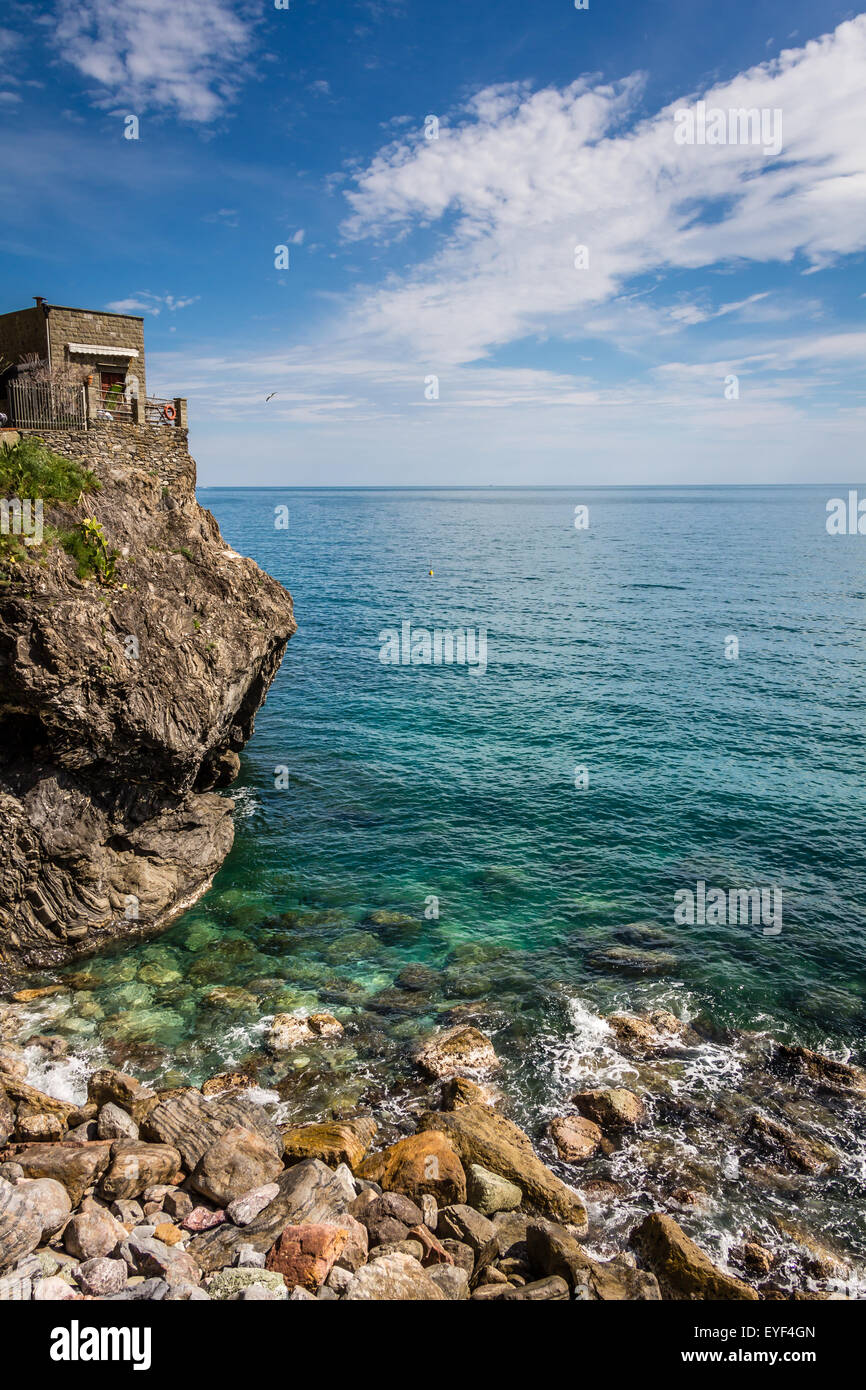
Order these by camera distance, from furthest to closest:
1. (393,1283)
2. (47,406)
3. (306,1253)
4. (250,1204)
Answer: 1. (47,406)
2. (250,1204)
3. (306,1253)
4. (393,1283)

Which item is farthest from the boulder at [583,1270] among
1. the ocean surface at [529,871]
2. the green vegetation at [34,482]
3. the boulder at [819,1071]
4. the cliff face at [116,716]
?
the green vegetation at [34,482]

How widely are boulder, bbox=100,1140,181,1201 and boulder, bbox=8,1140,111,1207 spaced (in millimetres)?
339

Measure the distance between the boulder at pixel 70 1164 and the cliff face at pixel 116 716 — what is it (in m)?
11.5

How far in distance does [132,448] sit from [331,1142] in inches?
1274

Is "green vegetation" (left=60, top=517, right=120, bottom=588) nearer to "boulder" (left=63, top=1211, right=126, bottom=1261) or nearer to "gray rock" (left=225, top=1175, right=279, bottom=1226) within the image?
"boulder" (left=63, top=1211, right=126, bottom=1261)

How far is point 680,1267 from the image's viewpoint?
1644 cm

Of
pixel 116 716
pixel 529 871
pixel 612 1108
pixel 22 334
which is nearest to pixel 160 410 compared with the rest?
pixel 22 334

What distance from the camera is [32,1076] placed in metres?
22.5

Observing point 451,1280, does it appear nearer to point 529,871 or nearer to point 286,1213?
point 286,1213

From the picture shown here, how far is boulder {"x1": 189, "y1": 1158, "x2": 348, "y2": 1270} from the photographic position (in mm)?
15461

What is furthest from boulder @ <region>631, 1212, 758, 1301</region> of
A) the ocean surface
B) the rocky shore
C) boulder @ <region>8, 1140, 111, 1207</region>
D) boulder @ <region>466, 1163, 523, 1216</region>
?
boulder @ <region>8, 1140, 111, 1207</region>

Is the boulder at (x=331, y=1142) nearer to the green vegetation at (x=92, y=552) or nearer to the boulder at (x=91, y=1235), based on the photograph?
the boulder at (x=91, y=1235)

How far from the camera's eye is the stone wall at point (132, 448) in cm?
3412
